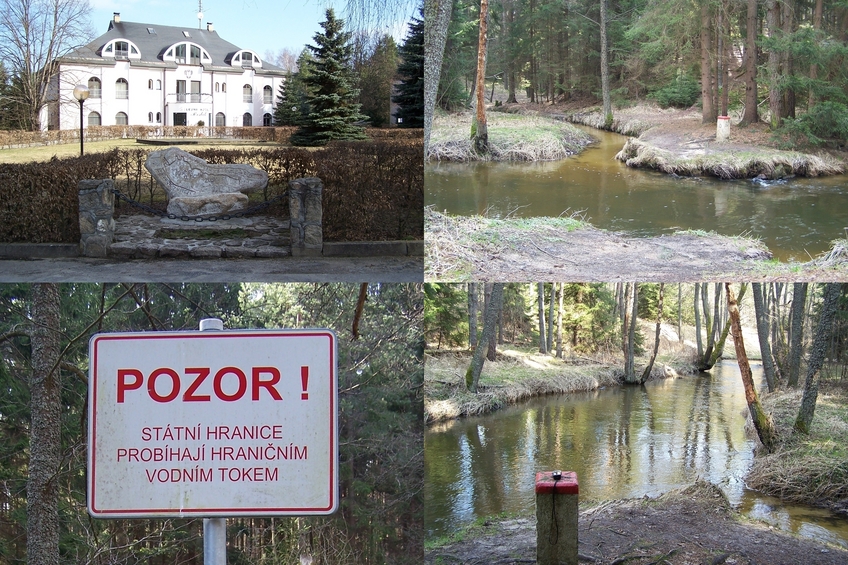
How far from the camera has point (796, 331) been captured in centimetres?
478

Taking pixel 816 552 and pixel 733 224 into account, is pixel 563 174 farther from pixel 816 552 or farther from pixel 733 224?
pixel 816 552

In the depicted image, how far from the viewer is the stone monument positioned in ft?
17.5

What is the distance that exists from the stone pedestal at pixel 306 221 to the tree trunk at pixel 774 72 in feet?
9.45

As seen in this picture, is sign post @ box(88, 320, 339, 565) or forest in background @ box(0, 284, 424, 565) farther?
forest in background @ box(0, 284, 424, 565)

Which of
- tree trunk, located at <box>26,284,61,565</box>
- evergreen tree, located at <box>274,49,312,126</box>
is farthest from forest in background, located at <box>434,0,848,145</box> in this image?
tree trunk, located at <box>26,284,61,565</box>

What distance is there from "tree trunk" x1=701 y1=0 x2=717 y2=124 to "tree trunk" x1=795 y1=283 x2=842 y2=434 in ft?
4.20

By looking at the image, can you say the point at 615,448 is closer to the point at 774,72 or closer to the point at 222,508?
the point at 774,72

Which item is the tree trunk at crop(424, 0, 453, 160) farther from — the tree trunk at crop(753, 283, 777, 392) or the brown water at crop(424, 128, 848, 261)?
the tree trunk at crop(753, 283, 777, 392)

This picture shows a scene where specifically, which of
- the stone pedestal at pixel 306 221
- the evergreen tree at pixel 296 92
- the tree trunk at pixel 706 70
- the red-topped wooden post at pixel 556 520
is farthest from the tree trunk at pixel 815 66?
the stone pedestal at pixel 306 221

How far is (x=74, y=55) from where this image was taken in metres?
4.66

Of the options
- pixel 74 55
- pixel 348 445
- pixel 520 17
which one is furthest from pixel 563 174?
pixel 348 445

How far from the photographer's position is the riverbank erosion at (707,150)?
4453 millimetres

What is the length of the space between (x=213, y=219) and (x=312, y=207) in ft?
2.36

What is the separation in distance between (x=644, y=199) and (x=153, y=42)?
2970mm
